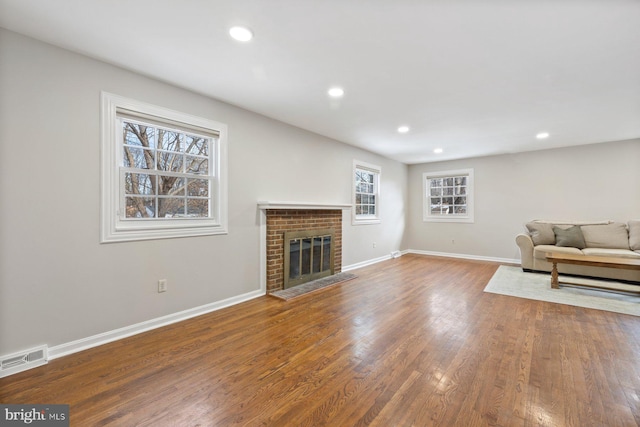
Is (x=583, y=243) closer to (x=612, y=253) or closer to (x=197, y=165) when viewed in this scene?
(x=612, y=253)

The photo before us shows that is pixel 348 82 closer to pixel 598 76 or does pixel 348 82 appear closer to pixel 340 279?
pixel 598 76

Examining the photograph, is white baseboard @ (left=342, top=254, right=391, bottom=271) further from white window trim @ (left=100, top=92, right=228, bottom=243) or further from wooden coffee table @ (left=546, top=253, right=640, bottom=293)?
wooden coffee table @ (left=546, top=253, right=640, bottom=293)

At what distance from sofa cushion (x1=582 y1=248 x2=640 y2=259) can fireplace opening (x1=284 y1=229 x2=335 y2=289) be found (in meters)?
4.10

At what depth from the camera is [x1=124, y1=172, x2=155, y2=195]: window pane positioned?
2.61 metres

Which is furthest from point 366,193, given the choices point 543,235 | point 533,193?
point 533,193

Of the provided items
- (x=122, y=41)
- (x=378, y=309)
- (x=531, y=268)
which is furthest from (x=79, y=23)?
(x=531, y=268)

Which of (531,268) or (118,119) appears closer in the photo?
(118,119)

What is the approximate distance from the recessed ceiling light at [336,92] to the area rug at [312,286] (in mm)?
2511

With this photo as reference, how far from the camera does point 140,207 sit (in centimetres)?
270

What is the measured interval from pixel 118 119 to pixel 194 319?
2.09m

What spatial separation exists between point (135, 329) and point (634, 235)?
7.11 metres

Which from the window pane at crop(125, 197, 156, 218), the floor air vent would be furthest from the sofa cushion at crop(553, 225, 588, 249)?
the floor air vent

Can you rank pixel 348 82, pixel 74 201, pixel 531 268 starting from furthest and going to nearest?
pixel 531 268 < pixel 348 82 < pixel 74 201

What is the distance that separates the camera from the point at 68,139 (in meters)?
2.22
